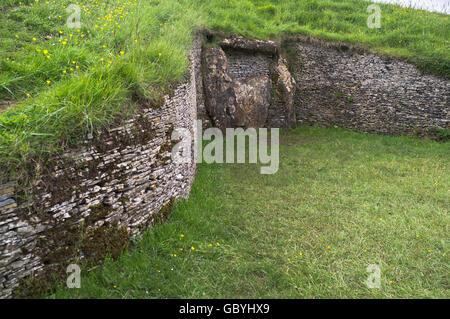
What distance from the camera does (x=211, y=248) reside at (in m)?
4.43

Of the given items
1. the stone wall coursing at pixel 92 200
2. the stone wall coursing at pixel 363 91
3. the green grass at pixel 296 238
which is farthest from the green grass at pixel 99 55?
the green grass at pixel 296 238

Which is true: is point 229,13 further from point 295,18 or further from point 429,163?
point 429,163

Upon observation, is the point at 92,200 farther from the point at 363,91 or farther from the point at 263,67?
the point at 363,91

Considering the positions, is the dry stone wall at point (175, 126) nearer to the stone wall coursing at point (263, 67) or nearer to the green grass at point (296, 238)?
the stone wall coursing at point (263, 67)

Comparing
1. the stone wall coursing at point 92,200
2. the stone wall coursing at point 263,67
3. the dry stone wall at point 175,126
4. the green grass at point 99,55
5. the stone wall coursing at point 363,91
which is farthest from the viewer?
the stone wall coursing at point 263,67

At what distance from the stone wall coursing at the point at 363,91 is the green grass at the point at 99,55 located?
47cm

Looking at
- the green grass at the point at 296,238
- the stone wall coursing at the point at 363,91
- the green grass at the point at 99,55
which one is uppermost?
the green grass at the point at 99,55

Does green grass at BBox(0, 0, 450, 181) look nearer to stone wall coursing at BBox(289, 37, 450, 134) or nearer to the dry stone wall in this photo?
the dry stone wall

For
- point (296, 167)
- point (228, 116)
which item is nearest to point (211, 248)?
point (296, 167)

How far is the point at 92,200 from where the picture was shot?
11.7 ft

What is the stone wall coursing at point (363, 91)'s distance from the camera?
10.2 m

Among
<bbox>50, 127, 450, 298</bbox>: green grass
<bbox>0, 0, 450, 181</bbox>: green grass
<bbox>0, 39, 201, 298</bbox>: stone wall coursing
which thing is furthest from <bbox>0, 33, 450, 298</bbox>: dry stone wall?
<bbox>50, 127, 450, 298</bbox>: green grass

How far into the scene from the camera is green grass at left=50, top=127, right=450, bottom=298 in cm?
372

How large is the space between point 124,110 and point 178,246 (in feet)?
6.89
